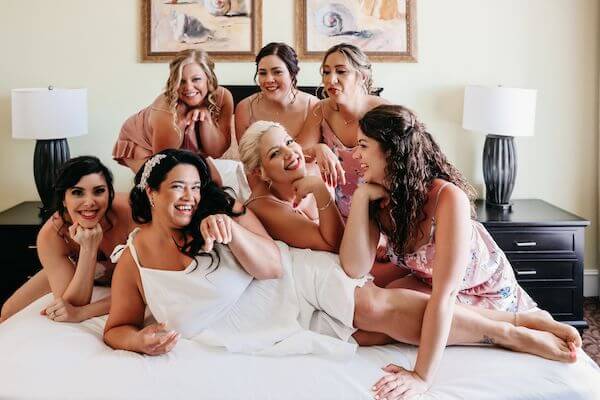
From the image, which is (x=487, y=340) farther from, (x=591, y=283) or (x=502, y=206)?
(x=591, y=283)

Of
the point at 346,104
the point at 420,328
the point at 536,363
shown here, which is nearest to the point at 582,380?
the point at 536,363

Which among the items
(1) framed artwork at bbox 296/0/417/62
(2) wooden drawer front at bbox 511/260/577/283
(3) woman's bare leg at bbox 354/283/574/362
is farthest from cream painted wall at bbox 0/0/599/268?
(3) woman's bare leg at bbox 354/283/574/362

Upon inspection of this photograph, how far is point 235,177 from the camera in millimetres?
2803

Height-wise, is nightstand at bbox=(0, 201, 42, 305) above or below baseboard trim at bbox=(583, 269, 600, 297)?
above

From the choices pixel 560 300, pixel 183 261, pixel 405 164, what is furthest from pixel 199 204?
pixel 560 300

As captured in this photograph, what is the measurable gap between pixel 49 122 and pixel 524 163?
2.99 metres

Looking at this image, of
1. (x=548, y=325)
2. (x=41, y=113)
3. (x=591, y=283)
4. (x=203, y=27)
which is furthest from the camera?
(x=591, y=283)

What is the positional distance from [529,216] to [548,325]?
173cm

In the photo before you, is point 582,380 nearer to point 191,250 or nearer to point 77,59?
point 191,250

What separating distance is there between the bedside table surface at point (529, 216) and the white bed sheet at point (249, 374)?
1.63m

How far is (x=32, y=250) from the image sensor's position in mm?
3418

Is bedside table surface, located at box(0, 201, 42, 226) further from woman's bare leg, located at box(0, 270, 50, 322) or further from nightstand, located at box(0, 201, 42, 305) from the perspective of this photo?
woman's bare leg, located at box(0, 270, 50, 322)

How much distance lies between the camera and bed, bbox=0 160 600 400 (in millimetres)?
1646

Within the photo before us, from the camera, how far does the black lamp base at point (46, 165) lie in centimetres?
362
